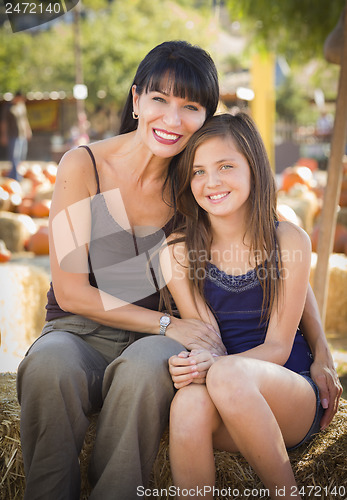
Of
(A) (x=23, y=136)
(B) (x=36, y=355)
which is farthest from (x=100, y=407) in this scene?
(A) (x=23, y=136)

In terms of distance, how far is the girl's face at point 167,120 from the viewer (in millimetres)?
2318

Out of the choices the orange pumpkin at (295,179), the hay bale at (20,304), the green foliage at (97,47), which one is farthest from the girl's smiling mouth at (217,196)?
the green foliage at (97,47)

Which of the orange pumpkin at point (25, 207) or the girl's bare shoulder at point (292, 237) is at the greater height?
the orange pumpkin at point (25, 207)

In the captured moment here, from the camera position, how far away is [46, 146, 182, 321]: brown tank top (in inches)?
95.4

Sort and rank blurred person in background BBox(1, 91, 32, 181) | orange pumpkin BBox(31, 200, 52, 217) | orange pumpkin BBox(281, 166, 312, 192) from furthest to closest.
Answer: blurred person in background BBox(1, 91, 32, 181), orange pumpkin BBox(281, 166, 312, 192), orange pumpkin BBox(31, 200, 52, 217)

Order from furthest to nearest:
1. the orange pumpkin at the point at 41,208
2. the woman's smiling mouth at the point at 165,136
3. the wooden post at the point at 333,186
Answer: the orange pumpkin at the point at 41,208, the wooden post at the point at 333,186, the woman's smiling mouth at the point at 165,136

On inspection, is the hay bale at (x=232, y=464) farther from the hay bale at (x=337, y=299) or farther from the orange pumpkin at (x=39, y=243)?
the orange pumpkin at (x=39, y=243)

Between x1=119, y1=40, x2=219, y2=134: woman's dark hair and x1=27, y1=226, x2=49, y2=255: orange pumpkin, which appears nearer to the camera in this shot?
x1=119, y1=40, x2=219, y2=134: woman's dark hair

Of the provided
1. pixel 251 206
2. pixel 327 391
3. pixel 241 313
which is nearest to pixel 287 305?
pixel 241 313

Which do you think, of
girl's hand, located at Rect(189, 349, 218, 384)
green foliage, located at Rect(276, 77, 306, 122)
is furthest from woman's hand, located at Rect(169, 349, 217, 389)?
green foliage, located at Rect(276, 77, 306, 122)

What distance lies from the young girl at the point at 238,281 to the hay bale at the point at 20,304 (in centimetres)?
188

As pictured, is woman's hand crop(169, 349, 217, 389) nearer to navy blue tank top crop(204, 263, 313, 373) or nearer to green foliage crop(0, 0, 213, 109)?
navy blue tank top crop(204, 263, 313, 373)

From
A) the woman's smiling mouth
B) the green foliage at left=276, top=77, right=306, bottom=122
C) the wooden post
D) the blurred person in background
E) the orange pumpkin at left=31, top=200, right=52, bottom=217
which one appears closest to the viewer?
the woman's smiling mouth

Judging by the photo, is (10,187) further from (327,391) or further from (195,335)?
(327,391)
